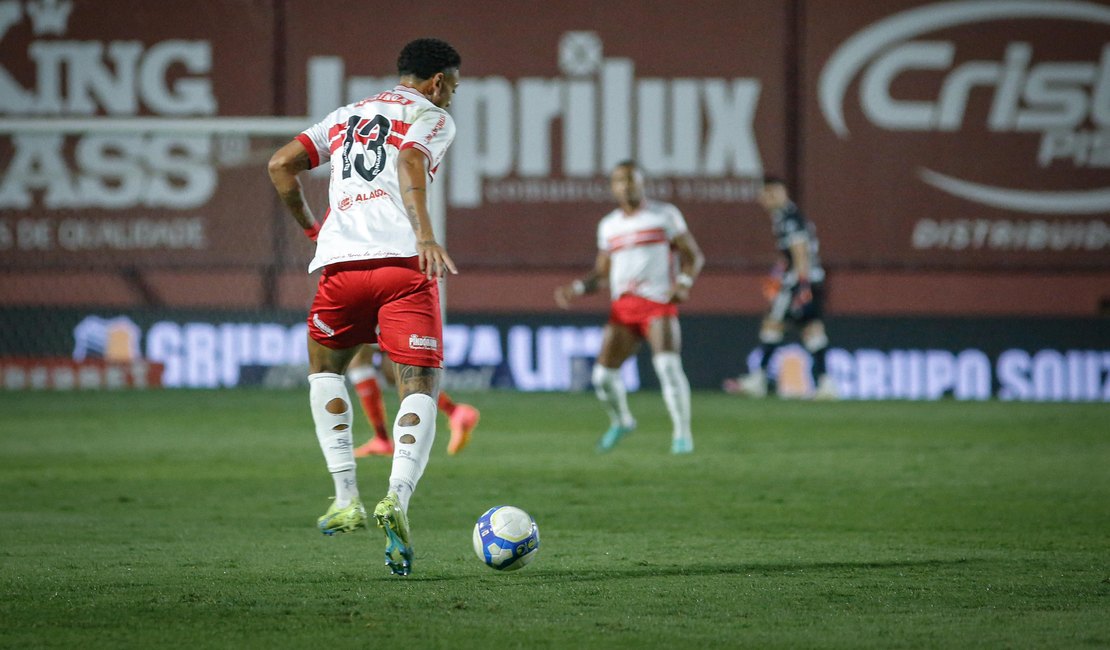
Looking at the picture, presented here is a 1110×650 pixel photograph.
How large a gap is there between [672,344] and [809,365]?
6888 mm

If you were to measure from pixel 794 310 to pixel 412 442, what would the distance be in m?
10.9

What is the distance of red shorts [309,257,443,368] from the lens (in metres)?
6.09

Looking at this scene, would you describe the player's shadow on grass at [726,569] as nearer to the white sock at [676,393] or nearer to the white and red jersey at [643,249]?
the white sock at [676,393]

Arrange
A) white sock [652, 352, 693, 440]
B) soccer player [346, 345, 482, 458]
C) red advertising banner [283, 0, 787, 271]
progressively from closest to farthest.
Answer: soccer player [346, 345, 482, 458]
white sock [652, 352, 693, 440]
red advertising banner [283, 0, 787, 271]

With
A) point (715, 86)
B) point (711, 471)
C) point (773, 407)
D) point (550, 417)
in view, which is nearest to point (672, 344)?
point (711, 471)

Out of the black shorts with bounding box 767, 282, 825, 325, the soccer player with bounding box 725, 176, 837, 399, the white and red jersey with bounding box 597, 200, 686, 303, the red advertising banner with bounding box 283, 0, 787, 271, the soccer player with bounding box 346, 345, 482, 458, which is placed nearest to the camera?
the soccer player with bounding box 346, 345, 482, 458

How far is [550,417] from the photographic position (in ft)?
46.3

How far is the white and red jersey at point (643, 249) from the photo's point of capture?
37.0 ft

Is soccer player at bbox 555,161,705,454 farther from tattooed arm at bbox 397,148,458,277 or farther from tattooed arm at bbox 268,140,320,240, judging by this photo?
tattooed arm at bbox 397,148,458,277

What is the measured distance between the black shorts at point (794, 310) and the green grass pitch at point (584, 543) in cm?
363

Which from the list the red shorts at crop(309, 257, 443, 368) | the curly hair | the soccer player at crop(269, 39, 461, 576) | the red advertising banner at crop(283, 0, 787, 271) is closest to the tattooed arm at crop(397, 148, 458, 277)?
the soccer player at crop(269, 39, 461, 576)

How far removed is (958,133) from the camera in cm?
1911

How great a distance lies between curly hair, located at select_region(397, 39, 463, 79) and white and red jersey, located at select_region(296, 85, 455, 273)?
0.09 meters

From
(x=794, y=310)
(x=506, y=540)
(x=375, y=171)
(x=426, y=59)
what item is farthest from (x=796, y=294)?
(x=506, y=540)
